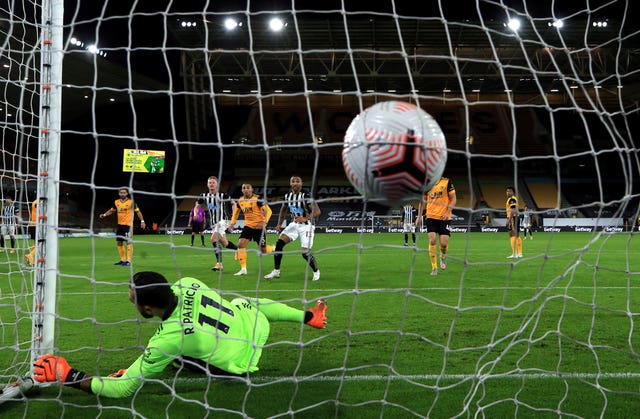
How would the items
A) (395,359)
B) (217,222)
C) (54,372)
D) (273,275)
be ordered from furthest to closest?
(273,275)
(217,222)
(395,359)
(54,372)

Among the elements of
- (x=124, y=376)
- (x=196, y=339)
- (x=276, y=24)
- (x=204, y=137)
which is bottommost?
(x=124, y=376)

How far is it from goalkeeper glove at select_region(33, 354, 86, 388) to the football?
6.14 ft

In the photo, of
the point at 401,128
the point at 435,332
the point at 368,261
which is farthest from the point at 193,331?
the point at 368,261

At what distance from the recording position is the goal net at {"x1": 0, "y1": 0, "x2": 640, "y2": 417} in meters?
2.91

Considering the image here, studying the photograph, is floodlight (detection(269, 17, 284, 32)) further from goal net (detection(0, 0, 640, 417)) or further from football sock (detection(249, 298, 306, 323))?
football sock (detection(249, 298, 306, 323))

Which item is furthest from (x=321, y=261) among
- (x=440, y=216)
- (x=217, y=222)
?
(x=217, y=222)

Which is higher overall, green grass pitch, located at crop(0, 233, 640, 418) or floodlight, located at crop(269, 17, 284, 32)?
floodlight, located at crop(269, 17, 284, 32)

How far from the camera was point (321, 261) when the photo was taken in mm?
11297

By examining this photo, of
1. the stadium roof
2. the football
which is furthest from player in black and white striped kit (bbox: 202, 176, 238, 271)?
the stadium roof

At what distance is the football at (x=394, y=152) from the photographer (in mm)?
2484

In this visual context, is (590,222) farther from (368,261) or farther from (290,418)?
(290,418)

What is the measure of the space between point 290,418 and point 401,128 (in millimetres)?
1585

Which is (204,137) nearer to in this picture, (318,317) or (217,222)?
(217,222)

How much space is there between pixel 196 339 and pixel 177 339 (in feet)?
0.41
